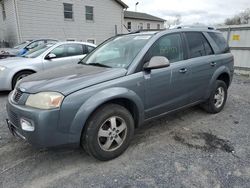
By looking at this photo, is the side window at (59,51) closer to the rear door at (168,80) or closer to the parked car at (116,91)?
the parked car at (116,91)

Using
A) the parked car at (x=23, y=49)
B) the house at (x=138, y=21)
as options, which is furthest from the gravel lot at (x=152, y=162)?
the house at (x=138, y=21)

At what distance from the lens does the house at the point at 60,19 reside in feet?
46.8

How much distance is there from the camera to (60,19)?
15781 millimetres

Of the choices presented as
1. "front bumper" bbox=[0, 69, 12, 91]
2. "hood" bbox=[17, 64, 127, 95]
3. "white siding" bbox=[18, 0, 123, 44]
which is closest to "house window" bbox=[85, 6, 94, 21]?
A: "white siding" bbox=[18, 0, 123, 44]

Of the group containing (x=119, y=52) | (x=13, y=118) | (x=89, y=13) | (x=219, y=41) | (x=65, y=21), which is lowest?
(x=13, y=118)

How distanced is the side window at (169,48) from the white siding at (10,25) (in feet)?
46.8

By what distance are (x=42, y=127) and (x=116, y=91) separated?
94 centimetres

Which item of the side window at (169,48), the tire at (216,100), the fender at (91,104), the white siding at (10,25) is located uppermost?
the white siding at (10,25)

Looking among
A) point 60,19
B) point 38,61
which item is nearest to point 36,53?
A: point 38,61

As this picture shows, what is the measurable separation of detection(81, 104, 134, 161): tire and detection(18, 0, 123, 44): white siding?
1431 cm

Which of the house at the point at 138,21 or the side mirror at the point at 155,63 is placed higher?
the house at the point at 138,21

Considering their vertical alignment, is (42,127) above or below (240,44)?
below

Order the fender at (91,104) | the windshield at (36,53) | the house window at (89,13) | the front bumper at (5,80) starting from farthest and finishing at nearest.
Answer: the house window at (89,13), the windshield at (36,53), the front bumper at (5,80), the fender at (91,104)

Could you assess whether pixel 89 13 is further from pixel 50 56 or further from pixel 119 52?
pixel 119 52
